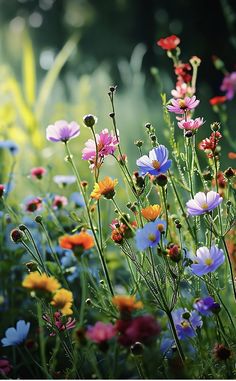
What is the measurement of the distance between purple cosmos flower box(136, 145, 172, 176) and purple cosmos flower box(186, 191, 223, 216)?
62 mm

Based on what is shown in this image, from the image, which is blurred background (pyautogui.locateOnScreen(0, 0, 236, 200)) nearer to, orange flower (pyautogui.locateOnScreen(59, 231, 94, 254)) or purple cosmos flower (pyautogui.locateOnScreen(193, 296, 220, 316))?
purple cosmos flower (pyautogui.locateOnScreen(193, 296, 220, 316))

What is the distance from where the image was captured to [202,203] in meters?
0.86

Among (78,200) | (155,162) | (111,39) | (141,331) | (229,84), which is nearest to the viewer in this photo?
(141,331)

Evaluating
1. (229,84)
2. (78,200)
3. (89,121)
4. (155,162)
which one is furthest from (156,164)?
(229,84)

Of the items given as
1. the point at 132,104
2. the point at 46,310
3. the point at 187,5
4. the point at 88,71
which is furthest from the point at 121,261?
the point at 187,5

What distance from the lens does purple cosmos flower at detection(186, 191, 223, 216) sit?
2.79 ft

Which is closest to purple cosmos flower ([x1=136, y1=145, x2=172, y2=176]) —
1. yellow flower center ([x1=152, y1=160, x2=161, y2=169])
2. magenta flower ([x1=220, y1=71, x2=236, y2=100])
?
yellow flower center ([x1=152, y1=160, x2=161, y2=169])

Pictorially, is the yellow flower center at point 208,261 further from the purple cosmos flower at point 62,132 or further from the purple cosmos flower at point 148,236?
the purple cosmos flower at point 62,132

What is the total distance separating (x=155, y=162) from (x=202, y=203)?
0.30 ft

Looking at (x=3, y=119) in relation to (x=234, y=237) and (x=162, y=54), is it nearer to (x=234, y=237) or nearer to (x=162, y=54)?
(x=234, y=237)

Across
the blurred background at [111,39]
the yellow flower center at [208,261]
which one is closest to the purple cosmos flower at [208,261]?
the yellow flower center at [208,261]

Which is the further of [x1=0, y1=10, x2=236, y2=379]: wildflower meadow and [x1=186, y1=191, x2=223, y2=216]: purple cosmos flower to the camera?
[x1=186, y1=191, x2=223, y2=216]: purple cosmos flower

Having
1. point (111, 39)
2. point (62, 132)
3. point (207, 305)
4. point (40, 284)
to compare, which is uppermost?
point (111, 39)

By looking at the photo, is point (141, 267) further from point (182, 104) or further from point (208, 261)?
point (182, 104)
